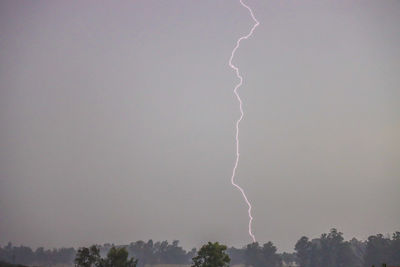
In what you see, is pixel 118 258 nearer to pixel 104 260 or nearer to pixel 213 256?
pixel 104 260

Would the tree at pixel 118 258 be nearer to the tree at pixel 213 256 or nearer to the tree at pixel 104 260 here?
the tree at pixel 104 260

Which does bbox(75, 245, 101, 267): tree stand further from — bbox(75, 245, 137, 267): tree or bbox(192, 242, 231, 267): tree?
bbox(192, 242, 231, 267): tree

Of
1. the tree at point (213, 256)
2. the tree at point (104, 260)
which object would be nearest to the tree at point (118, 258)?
the tree at point (104, 260)

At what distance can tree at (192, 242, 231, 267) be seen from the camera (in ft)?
267

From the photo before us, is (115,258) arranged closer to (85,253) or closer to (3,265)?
(85,253)

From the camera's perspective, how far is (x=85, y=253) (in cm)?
8612

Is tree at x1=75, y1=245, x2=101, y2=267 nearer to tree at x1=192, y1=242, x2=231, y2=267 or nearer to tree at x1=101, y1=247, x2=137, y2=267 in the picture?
tree at x1=101, y1=247, x2=137, y2=267

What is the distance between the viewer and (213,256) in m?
81.6

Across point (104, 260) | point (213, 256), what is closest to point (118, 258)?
point (104, 260)

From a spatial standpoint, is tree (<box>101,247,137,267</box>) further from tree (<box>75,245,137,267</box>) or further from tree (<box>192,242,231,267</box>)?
tree (<box>192,242,231,267</box>)

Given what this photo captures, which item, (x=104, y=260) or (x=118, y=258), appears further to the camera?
(x=104, y=260)

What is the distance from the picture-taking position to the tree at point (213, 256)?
267 ft

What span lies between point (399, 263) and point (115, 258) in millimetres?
147469

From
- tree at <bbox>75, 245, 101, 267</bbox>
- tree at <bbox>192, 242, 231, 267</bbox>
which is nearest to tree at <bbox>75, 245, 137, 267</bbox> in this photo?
tree at <bbox>75, 245, 101, 267</bbox>
